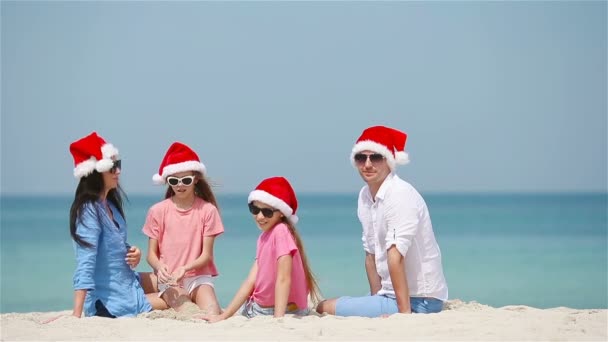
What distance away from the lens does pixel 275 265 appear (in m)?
6.78

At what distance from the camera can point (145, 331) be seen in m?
6.26

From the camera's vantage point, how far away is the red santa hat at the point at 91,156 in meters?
7.09

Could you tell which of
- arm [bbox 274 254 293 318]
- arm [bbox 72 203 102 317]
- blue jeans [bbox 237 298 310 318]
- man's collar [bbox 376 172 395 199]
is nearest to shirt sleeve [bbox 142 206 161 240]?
arm [bbox 72 203 102 317]

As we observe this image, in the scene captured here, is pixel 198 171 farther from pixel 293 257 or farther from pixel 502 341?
pixel 502 341

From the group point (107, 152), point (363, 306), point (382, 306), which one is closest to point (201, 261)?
point (107, 152)

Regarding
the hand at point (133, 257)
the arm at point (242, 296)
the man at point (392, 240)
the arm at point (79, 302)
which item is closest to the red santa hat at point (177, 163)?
the hand at point (133, 257)

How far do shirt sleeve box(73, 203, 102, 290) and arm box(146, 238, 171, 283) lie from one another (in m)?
0.44

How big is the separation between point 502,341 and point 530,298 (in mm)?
9183

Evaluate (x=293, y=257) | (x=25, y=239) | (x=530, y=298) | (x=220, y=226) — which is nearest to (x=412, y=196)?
(x=293, y=257)

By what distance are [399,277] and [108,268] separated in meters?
2.11

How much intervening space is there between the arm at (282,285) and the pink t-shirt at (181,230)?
2.51 feet

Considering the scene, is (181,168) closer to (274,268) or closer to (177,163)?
(177,163)

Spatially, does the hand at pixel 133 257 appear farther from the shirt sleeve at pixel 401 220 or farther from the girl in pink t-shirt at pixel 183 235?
the shirt sleeve at pixel 401 220

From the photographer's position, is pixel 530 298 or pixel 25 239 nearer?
pixel 530 298
